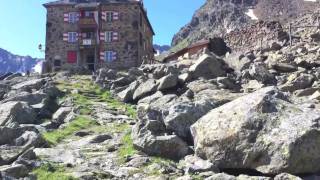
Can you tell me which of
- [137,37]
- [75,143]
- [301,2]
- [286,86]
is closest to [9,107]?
[75,143]

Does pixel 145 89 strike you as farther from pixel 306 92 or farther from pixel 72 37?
pixel 72 37

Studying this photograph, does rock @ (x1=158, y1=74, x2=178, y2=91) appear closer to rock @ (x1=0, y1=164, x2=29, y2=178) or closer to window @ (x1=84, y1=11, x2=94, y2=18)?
rock @ (x1=0, y1=164, x2=29, y2=178)

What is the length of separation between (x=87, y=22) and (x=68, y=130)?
45622mm

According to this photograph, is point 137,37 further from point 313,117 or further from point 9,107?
point 313,117

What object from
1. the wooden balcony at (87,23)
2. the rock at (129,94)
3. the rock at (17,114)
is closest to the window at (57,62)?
the wooden balcony at (87,23)

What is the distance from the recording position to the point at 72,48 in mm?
70875

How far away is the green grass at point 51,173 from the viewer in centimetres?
1708

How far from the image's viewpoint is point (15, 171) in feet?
55.2

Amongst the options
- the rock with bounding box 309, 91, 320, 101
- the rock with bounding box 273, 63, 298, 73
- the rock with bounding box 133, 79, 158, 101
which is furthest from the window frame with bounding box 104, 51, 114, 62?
the rock with bounding box 309, 91, 320, 101

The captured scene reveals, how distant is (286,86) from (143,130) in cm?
1398

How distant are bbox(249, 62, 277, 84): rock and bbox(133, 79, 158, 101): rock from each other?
6.57m

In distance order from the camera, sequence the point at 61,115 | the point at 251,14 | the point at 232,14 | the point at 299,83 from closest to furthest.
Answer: the point at 61,115, the point at 299,83, the point at 232,14, the point at 251,14

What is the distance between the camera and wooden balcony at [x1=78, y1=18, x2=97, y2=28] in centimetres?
7051

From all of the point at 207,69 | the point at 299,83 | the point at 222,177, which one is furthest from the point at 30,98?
the point at 222,177
